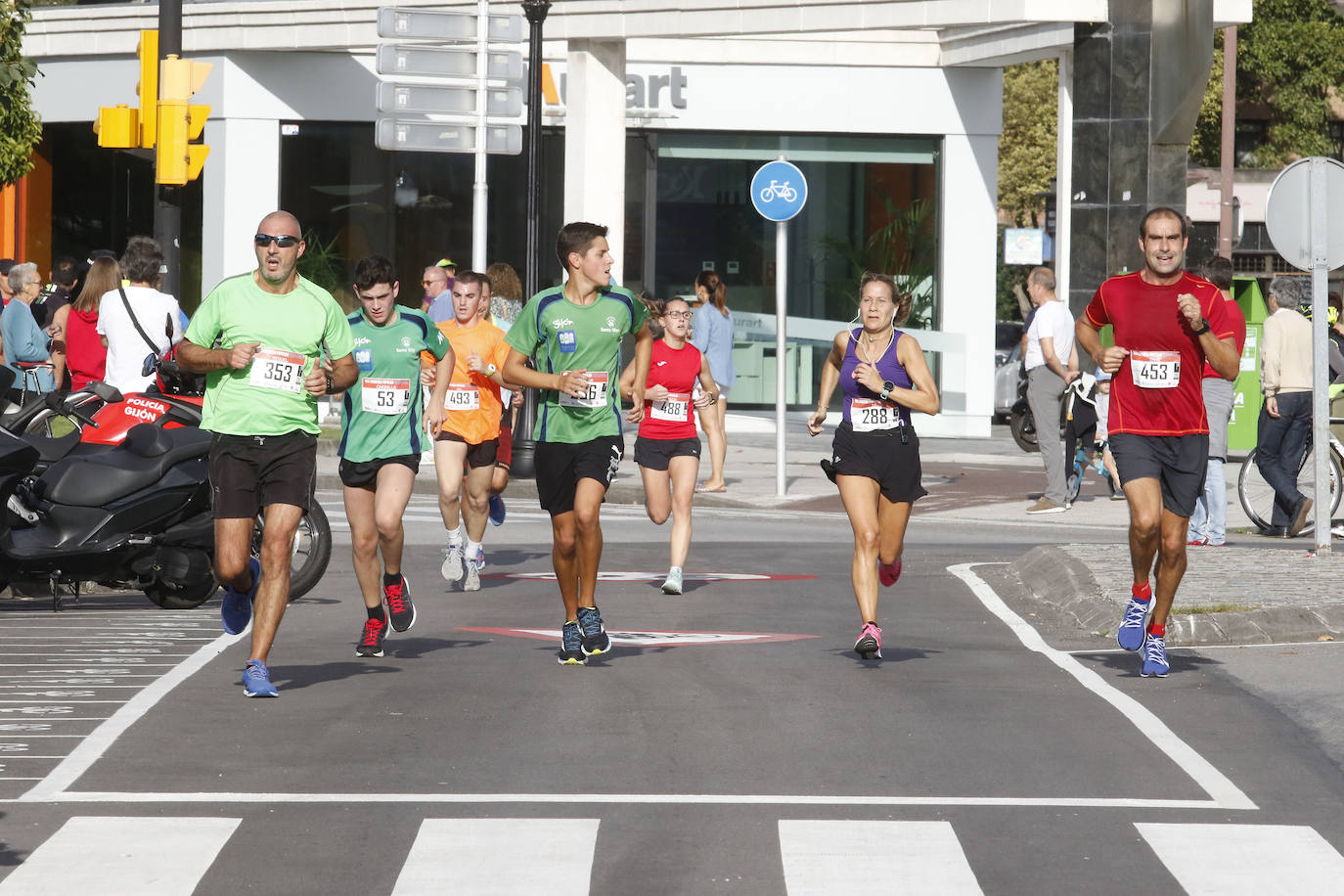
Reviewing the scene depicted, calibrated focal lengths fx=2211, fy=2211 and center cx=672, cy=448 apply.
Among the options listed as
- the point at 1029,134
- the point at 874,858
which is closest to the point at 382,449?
the point at 874,858

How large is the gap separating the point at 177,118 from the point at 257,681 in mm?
9331

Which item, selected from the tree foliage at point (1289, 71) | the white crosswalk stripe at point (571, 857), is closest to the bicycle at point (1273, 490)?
the white crosswalk stripe at point (571, 857)

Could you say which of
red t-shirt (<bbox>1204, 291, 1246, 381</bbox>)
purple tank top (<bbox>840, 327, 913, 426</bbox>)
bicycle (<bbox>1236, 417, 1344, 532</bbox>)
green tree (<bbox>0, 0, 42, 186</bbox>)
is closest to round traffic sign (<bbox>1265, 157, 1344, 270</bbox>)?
bicycle (<bbox>1236, 417, 1344, 532</bbox>)

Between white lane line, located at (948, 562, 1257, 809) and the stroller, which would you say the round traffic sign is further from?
the stroller

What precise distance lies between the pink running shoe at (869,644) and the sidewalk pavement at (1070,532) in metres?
Answer: 1.80

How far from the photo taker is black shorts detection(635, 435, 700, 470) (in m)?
13.2

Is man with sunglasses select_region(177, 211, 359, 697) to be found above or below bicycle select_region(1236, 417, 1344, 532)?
above

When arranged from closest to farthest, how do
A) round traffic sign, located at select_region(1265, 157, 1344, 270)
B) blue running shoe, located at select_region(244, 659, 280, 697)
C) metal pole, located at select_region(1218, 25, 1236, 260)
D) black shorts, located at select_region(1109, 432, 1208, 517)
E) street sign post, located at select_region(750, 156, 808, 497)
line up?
blue running shoe, located at select_region(244, 659, 280, 697)
black shorts, located at select_region(1109, 432, 1208, 517)
round traffic sign, located at select_region(1265, 157, 1344, 270)
street sign post, located at select_region(750, 156, 808, 497)
metal pole, located at select_region(1218, 25, 1236, 260)

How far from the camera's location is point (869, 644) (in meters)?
9.70

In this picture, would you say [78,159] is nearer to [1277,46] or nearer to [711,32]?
[711,32]

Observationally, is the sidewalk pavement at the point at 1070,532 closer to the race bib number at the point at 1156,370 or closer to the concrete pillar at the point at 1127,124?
the race bib number at the point at 1156,370

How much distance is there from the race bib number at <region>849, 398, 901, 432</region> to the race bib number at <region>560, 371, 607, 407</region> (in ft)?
3.88

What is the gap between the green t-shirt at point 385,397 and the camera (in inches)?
404

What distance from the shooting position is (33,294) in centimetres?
1877
